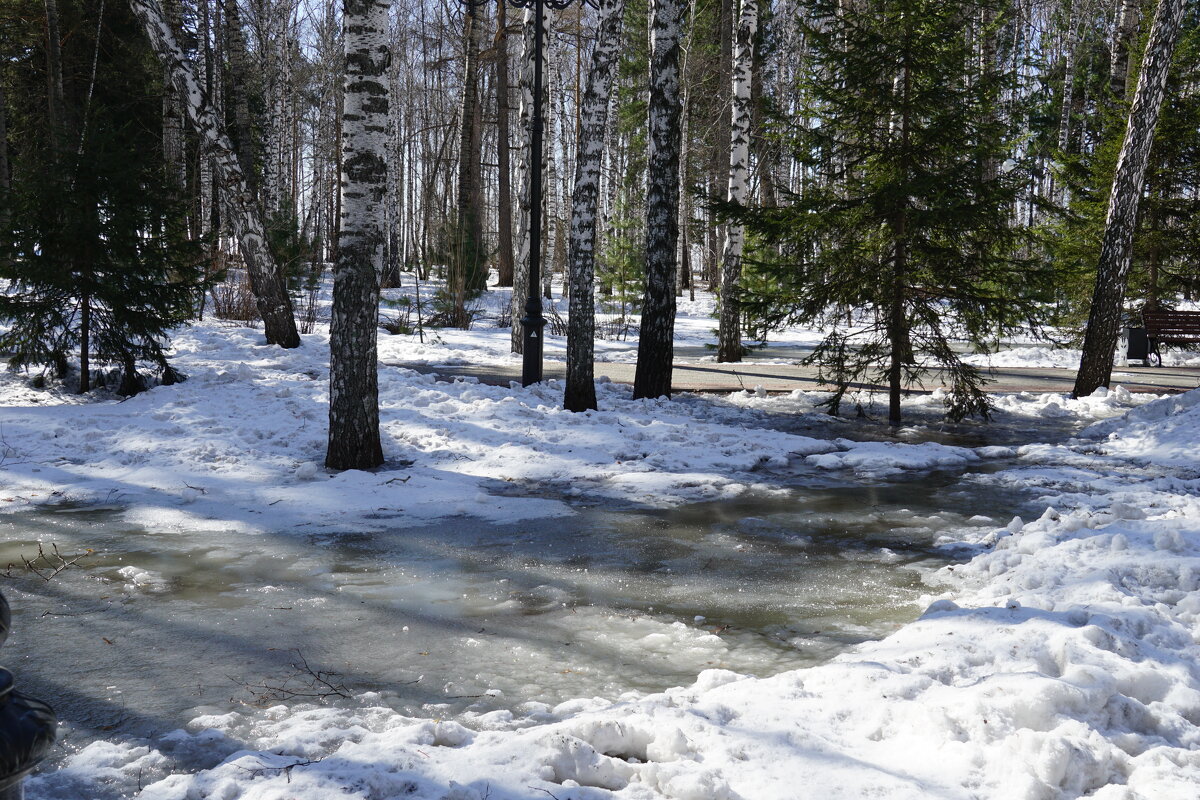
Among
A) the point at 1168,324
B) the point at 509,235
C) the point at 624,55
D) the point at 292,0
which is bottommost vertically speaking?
the point at 1168,324

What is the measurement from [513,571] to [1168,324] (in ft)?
56.7

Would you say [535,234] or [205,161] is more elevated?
[205,161]

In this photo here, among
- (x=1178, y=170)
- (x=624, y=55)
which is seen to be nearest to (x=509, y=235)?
(x=624, y=55)

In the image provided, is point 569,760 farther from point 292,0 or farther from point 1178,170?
point 292,0

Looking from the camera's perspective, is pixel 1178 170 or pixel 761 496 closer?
pixel 761 496

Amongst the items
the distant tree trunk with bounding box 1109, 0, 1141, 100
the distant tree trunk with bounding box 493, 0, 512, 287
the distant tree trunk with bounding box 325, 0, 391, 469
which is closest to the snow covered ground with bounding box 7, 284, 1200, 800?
the distant tree trunk with bounding box 325, 0, 391, 469

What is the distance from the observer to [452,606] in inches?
190

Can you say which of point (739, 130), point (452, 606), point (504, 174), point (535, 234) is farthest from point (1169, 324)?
point (504, 174)

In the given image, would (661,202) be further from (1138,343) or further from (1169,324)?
(1169,324)

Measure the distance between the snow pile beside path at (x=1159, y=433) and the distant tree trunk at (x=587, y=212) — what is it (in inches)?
226

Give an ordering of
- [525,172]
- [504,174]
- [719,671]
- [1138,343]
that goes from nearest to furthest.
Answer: [719,671] → [525,172] → [1138,343] → [504,174]

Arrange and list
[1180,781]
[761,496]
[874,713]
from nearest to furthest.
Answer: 1. [1180,781]
2. [874,713]
3. [761,496]

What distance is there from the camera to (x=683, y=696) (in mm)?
3557

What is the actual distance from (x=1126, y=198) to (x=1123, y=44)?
6.04 m
